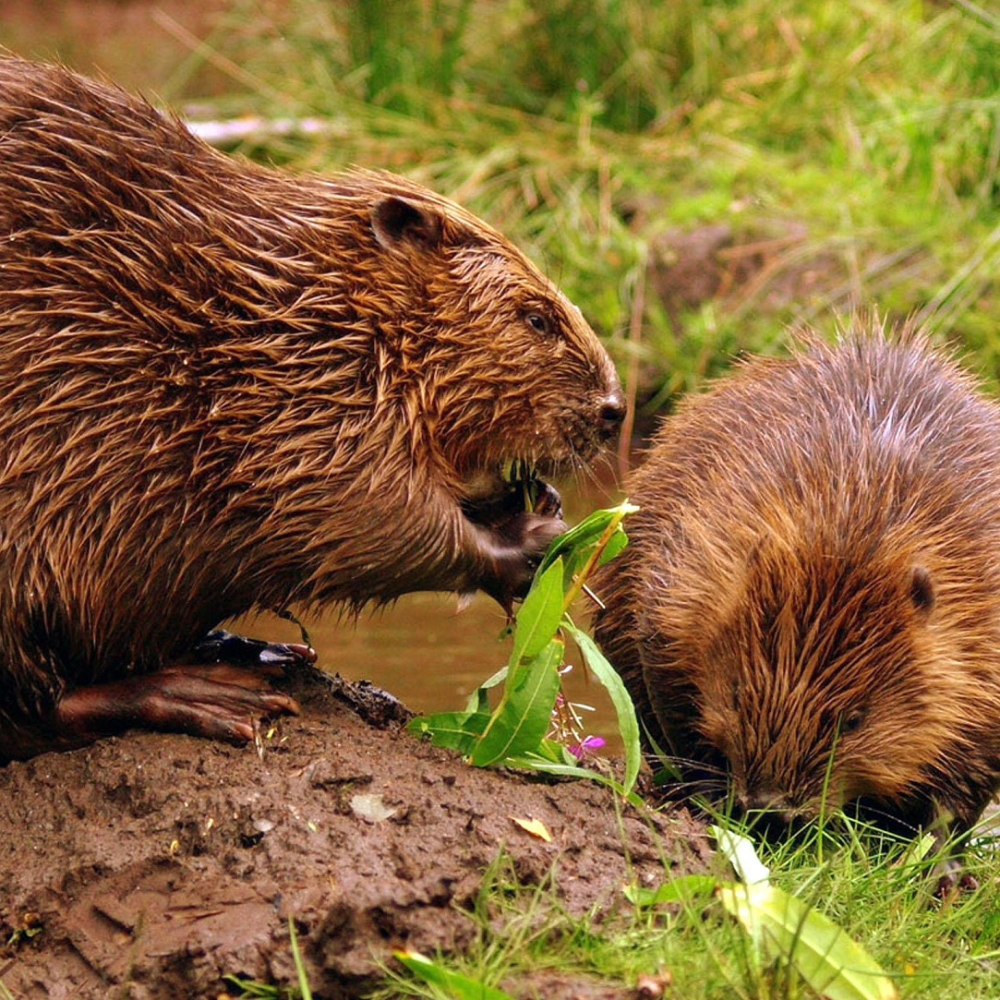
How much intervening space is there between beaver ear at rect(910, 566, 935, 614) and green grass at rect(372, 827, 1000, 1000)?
590 millimetres

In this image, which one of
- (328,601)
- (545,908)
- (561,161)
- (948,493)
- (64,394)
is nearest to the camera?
(545,908)

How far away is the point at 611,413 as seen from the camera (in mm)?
3852

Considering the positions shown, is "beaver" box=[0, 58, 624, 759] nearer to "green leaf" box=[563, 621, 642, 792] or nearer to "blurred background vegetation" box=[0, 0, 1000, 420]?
"green leaf" box=[563, 621, 642, 792]

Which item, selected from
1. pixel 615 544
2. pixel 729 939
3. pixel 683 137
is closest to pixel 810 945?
pixel 729 939

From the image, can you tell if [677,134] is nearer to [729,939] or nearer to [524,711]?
[524,711]

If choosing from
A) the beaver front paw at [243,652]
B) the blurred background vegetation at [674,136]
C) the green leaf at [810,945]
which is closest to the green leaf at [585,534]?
the beaver front paw at [243,652]

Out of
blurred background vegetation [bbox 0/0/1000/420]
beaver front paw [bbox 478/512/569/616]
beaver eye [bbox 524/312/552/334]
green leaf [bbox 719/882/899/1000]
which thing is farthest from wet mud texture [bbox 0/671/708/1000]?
blurred background vegetation [bbox 0/0/1000/420]

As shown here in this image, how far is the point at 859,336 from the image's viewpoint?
15.6 feet

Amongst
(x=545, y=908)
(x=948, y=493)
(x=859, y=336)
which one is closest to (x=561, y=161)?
(x=859, y=336)

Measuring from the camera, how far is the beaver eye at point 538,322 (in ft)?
12.5

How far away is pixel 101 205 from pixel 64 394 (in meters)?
0.41

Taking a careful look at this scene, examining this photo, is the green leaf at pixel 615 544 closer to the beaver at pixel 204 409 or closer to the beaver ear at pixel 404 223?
the beaver at pixel 204 409

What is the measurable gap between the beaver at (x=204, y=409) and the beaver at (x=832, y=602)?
1.69 ft

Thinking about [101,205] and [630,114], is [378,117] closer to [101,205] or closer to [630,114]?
[630,114]
